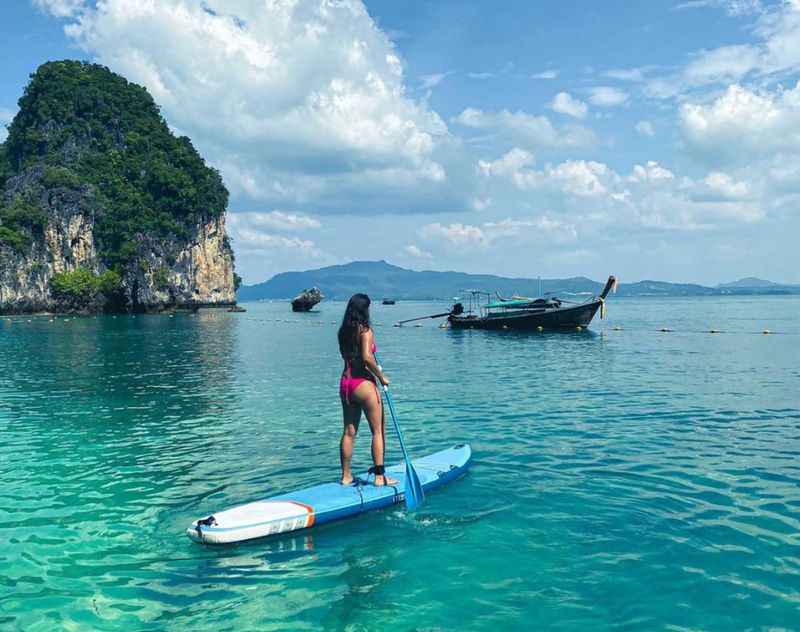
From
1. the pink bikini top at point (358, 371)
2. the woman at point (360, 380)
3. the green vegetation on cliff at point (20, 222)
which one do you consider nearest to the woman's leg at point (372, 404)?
the woman at point (360, 380)

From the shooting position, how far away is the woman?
9.05 meters

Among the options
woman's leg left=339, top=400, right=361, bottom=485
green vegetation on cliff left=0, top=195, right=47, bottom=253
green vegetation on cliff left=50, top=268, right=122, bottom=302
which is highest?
green vegetation on cliff left=0, top=195, right=47, bottom=253

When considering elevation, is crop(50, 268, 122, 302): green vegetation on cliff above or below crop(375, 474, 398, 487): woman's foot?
above

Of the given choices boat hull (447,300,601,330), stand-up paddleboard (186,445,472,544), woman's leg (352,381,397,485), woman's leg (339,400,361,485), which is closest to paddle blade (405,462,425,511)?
stand-up paddleboard (186,445,472,544)

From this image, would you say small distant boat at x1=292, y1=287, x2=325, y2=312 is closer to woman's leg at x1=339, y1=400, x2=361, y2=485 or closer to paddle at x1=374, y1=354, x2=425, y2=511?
woman's leg at x1=339, y1=400, x2=361, y2=485

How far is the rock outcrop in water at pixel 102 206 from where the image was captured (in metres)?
107

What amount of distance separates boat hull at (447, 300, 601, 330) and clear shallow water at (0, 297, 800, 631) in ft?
121

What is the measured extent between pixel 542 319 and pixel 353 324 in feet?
177

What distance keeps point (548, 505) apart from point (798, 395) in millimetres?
15905

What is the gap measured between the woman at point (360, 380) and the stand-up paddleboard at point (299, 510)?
1.09ft

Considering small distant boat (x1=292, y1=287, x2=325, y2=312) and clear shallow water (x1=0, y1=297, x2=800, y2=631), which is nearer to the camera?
clear shallow water (x1=0, y1=297, x2=800, y2=631)

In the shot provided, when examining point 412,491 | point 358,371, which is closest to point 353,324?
point 358,371

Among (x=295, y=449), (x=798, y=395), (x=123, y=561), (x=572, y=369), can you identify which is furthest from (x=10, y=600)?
(x=572, y=369)

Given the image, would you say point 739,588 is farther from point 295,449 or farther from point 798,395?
point 798,395
